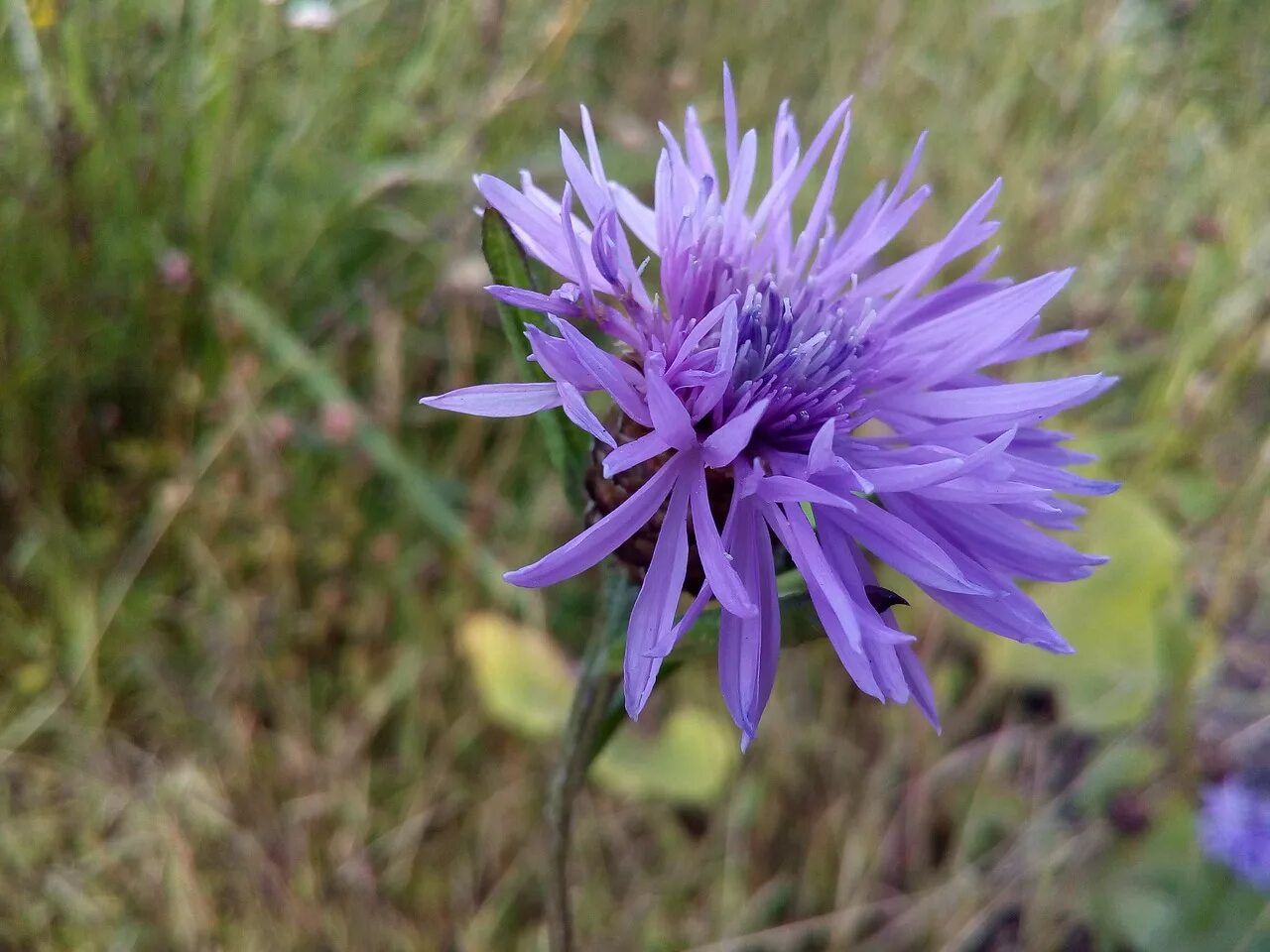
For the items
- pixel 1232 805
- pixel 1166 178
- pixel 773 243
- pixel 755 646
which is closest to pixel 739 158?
pixel 773 243

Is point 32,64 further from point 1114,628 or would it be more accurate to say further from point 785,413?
point 1114,628

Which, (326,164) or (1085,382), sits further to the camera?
(326,164)

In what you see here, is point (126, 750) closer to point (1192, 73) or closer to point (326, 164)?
point (326, 164)

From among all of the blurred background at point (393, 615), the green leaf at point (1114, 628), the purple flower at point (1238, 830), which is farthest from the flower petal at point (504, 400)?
the purple flower at point (1238, 830)

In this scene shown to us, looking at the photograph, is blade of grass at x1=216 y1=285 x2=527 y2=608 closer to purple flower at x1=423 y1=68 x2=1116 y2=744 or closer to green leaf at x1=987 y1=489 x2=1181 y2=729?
purple flower at x1=423 y1=68 x2=1116 y2=744

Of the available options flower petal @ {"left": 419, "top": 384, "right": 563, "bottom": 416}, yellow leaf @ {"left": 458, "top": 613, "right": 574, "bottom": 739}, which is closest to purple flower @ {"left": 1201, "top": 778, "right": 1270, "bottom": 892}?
yellow leaf @ {"left": 458, "top": 613, "right": 574, "bottom": 739}

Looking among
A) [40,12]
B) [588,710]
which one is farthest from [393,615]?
[40,12]
